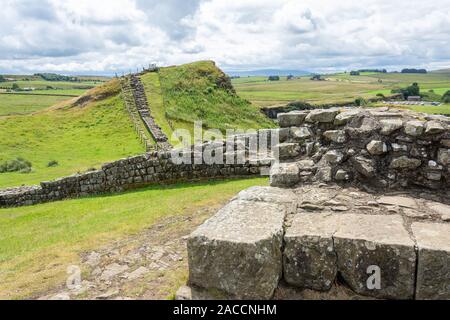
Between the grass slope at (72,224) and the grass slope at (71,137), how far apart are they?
864cm

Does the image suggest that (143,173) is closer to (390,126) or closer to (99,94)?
(390,126)

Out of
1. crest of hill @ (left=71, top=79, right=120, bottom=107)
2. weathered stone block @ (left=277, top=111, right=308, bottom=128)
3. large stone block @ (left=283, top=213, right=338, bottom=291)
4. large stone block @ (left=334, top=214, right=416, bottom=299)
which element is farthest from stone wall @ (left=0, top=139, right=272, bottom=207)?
crest of hill @ (left=71, top=79, right=120, bottom=107)

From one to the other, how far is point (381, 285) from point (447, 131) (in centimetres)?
291

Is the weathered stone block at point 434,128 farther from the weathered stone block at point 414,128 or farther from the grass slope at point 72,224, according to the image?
the grass slope at point 72,224

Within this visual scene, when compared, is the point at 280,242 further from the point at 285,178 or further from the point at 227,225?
the point at 285,178

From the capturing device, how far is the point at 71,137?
106 feet

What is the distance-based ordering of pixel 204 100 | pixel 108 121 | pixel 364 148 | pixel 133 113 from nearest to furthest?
pixel 364 148, pixel 108 121, pixel 133 113, pixel 204 100

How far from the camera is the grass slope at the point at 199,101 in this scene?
3569 cm

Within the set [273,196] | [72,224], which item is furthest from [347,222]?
[72,224]

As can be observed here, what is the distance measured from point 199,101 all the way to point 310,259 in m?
36.2

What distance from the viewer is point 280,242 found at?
479 cm

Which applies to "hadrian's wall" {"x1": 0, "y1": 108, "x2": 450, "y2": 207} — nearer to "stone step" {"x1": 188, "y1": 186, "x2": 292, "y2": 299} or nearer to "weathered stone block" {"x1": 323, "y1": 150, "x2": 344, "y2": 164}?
"weathered stone block" {"x1": 323, "y1": 150, "x2": 344, "y2": 164}

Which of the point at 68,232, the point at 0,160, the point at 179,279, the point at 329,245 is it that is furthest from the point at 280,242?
the point at 0,160

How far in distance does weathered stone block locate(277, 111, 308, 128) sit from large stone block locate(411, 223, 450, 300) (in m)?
3.72
